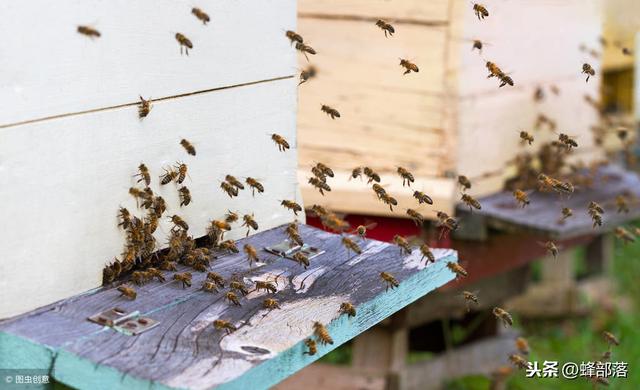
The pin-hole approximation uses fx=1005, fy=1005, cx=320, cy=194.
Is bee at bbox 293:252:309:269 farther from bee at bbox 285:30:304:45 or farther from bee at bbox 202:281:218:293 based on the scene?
bee at bbox 285:30:304:45

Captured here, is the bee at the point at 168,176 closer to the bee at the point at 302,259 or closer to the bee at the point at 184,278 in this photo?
the bee at the point at 184,278

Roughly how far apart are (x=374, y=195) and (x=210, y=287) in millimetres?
2373

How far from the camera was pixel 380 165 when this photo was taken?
521cm

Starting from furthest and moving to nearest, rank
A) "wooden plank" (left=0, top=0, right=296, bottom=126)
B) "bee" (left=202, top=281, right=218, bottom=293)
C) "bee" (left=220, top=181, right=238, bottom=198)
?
"bee" (left=220, top=181, right=238, bottom=198) → "bee" (left=202, top=281, right=218, bottom=293) → "wooden plank" (left=0, top=0, right=296, bottom=126)

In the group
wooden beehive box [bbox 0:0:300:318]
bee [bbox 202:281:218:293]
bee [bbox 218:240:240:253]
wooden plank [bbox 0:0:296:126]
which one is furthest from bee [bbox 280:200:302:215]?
bee [bbox 202:281:218:293]

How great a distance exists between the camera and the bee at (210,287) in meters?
2.71

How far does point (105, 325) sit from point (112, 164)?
1.55 feet

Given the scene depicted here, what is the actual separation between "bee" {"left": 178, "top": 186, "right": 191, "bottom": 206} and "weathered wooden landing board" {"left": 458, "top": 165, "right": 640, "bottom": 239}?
2408 millimetres

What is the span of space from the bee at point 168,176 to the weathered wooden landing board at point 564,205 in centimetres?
249

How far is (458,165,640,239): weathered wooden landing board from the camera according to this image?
4.92 meters

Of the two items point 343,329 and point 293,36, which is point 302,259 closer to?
point 343,329

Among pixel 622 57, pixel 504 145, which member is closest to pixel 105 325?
pixel 504 145

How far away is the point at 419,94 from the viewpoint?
5012 mm

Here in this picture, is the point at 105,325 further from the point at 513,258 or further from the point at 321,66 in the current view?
the point at 513,258
